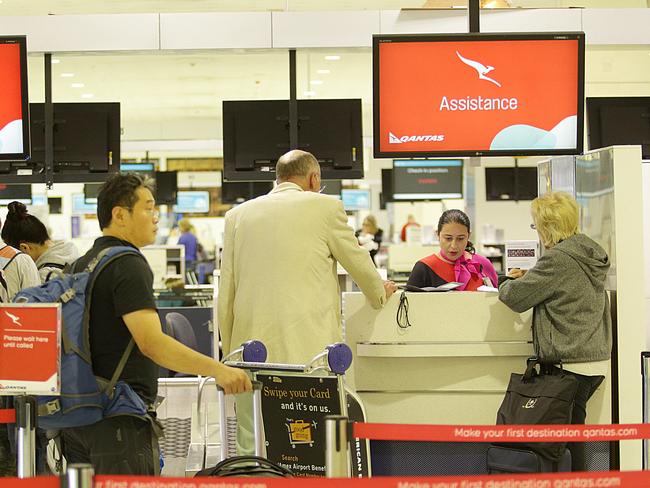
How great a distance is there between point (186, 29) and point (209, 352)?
9.80 feet

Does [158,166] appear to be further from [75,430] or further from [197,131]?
[75,430]

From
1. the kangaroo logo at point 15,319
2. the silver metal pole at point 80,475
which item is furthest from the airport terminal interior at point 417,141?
the silver metal pole at point 80,475

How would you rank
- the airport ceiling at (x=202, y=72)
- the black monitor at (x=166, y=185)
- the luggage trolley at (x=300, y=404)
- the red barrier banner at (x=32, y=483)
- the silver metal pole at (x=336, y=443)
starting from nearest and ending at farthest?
the red barrier banner at (x=32, y=483)
the silver metal pole at (x=336, y=443)
the luggage trolley at (x=300, y=404)
the airport ceiling at (x=202, y=72)
the black monitor at (x=166, y=185)

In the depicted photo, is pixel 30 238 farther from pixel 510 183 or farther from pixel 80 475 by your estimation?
pixel 510 183

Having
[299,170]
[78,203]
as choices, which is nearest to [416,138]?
[299,170]

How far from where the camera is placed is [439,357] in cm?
477

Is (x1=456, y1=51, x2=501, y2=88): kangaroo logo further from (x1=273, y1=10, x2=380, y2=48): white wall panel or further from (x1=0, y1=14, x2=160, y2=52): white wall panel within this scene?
(x1=0, y1=14, x2=160, y2=52): white wall panel

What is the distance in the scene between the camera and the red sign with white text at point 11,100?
5.59 metres

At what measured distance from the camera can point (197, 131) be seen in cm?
2175

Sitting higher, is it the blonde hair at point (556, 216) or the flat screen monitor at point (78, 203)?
the flat screen monitor at point (78, 203)

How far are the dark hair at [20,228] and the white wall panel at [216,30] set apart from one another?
196cm

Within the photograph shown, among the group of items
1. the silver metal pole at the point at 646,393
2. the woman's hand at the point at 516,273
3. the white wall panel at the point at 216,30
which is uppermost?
the white wall panel at the point at 216,30

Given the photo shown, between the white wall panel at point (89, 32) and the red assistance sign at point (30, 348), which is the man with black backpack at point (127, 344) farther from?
the white wall panel at point (89, 32)

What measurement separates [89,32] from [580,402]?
4244mm
